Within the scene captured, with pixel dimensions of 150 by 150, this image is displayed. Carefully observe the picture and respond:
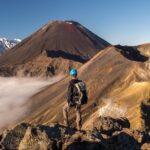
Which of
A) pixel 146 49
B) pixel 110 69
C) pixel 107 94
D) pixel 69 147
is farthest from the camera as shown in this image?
pixel 146 49

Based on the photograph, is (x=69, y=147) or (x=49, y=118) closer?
(x=69, y=147)

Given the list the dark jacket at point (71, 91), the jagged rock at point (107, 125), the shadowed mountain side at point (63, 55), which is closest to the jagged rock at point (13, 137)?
the dark jacket at point (71, 91)

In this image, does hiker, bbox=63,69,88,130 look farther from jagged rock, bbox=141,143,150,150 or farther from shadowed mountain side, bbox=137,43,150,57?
shadowed mountain side, bbox=137,43,150,57

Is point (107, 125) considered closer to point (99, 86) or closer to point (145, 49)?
point (99, 86)

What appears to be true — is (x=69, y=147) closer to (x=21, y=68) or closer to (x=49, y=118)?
(x=49, y=118)

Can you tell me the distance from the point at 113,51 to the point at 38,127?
293 ft

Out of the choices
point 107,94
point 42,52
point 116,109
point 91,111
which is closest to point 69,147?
point 116,109

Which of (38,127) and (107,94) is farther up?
(38,127)

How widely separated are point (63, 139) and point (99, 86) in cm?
7028

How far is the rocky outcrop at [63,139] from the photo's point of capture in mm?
13359

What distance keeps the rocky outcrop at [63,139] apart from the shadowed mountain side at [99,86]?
4232cm

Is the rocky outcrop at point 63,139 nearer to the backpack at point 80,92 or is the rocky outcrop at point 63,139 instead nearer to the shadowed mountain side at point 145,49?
the backpack at point 80,92

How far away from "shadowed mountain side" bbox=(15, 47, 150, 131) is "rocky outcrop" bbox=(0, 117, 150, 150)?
1666 inches

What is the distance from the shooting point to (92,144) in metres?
13.4
